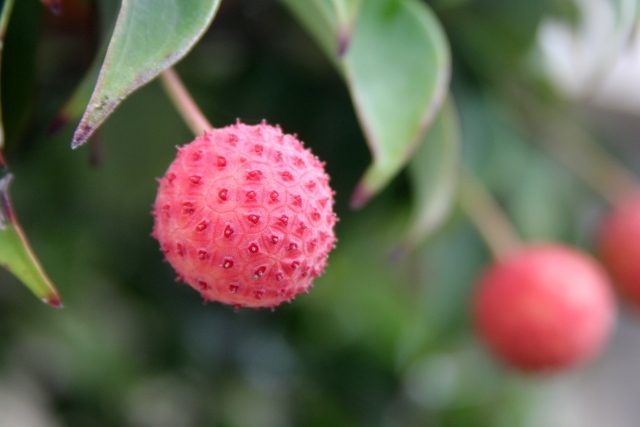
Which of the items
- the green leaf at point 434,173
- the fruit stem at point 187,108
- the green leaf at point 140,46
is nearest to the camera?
the green leaf at point 140,46

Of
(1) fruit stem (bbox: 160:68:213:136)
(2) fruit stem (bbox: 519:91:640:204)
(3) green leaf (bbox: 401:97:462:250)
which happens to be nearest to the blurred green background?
(2) fruit stem (bbox: 519:91:640:204)

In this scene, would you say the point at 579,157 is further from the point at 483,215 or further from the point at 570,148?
the point at 483,215

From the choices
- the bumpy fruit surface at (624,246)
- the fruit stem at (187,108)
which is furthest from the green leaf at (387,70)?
the bumpy fruit surface at (624,246)

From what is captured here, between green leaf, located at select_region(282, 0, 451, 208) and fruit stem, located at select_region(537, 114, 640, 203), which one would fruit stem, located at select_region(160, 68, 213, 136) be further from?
fruit stem, located at select_region(537, 114, 640, 203)

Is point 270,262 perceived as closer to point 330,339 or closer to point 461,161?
point 461,161

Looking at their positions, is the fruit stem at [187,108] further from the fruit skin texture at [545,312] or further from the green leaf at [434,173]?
the fruit skin texture at [545,312]

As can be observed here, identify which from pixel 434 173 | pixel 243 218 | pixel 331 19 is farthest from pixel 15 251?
pixel 434 173
